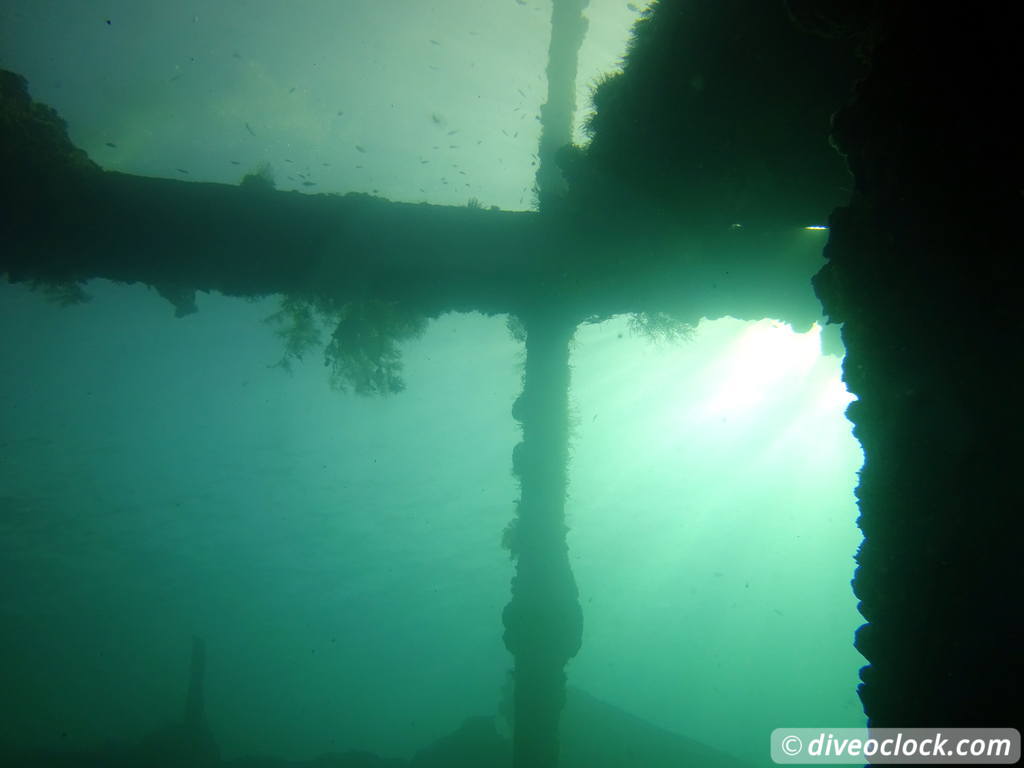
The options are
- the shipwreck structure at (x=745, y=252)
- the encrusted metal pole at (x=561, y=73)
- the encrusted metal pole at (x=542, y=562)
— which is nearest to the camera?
the shipwreck structure at (x=745, y=252)

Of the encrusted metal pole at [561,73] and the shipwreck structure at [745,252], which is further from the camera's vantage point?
the encrusted metal pole at [561,73]

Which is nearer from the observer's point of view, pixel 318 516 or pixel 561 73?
pixel 561 73

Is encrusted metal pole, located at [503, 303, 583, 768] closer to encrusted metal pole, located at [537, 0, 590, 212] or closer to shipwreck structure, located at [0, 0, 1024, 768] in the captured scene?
shipwreck structure, located at [0, 0, 1024, 768]

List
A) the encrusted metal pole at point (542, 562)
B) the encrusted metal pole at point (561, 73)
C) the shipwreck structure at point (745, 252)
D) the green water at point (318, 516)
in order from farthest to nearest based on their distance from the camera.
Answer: the green water at point (318, 516) → the encrusted metal pole at point (561, 73) → the encrusted metal pole at point (542, 562) → the shipwreck structure at point (745, 252)

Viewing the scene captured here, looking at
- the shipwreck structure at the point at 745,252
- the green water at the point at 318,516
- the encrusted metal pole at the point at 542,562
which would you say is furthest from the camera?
the green water at the point at 318,516

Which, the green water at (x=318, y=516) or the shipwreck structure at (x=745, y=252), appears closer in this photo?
the shipwreck structure at (x=745, y=252)

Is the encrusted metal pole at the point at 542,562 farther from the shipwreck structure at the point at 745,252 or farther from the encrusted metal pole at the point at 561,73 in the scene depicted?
the encrusted metal pole at the point at 561,73

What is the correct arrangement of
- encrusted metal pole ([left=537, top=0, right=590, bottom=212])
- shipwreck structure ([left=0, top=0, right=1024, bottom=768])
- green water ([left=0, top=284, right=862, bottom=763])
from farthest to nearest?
1. green water ([left=0, top=284, right=862, bottom=763])
2. encrusted metal pole ([left=537, top=0, right=590, bottom=212])
3. shipwreck structure ([left=0, top=0, right=1024, bottom=768])

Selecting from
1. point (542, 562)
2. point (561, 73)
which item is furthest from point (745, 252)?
point (561, 73)

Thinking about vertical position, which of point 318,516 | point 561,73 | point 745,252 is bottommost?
point 318,516

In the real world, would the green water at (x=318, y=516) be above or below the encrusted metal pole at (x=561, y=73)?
below

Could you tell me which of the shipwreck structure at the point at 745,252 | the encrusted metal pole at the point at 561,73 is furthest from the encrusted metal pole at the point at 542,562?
the encrusted metal pole at the point at 561,73

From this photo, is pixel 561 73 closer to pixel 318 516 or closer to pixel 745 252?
pixel 745 252

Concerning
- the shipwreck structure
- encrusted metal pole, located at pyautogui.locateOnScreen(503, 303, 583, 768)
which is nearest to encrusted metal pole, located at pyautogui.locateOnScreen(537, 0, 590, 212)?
the shipwreck structure
